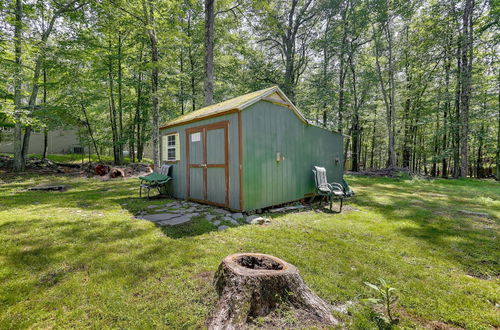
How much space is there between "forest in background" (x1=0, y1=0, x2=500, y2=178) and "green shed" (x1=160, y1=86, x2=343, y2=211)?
130 inches

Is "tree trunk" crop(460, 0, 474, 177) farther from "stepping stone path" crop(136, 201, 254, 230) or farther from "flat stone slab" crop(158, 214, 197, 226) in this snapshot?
"flat stone slab" crop(158, 214, 197, 226)

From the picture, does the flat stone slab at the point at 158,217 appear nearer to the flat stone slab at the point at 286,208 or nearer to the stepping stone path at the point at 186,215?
the stepping stone path at the point at 186,215

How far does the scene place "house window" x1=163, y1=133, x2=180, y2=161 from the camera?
6731 mm

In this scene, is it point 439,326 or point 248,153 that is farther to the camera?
point 248,153

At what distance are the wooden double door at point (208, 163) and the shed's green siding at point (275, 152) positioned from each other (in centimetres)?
56

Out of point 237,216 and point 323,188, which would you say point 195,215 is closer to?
point 237,216

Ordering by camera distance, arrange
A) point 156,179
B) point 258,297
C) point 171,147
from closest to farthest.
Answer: point 258,297 < point 156,179 < point 171,147

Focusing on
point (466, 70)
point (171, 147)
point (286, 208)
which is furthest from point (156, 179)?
point (466, 70)

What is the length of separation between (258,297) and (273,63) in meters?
15.9

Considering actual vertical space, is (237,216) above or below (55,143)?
below

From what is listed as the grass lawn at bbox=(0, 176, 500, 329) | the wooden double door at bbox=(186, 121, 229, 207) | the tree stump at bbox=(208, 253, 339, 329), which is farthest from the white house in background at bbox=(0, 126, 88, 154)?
the tree stump at bbox=(208, 253, 339, 329)

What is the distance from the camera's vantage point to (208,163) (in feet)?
18.5

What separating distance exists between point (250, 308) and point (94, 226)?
3.71 meters

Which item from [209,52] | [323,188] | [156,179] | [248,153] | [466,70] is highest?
[466,70]
